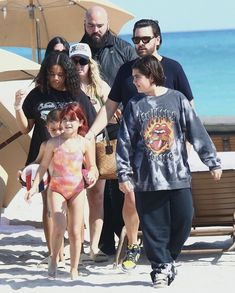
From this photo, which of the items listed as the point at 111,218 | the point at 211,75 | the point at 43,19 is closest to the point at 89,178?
the point at 111,218

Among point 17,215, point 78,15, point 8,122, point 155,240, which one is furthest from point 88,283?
point 78,15

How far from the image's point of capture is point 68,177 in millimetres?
8242

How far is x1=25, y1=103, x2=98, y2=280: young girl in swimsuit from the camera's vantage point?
324 inches

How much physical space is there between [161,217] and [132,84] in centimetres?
110

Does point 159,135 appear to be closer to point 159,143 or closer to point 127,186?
point 159,143

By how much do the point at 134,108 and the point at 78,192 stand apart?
78cm

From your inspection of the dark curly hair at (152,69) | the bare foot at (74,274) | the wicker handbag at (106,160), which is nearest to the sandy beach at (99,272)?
the bare foot at (74,274)

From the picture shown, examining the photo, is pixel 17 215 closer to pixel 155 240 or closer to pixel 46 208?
pixel 46 208

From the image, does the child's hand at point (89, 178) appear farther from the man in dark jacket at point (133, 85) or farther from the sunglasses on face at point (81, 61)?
the sunglasses on face at point (81, 61)

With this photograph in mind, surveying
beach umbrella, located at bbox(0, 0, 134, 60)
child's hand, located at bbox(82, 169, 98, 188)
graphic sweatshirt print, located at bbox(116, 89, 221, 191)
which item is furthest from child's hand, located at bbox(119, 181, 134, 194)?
beach umbrella, located at bbox(0, 0, 134, 60)

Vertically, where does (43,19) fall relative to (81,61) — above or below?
below

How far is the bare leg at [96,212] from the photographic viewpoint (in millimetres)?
9039

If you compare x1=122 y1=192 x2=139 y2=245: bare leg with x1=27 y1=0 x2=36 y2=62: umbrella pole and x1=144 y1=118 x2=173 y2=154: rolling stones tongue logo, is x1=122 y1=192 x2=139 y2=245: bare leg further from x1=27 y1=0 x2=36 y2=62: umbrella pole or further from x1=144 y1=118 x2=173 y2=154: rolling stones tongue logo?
x1=27 y1=0 x2=36 y2=62: umbrella pole

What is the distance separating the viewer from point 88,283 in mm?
8180
